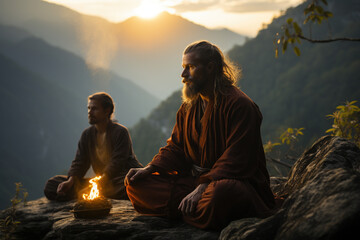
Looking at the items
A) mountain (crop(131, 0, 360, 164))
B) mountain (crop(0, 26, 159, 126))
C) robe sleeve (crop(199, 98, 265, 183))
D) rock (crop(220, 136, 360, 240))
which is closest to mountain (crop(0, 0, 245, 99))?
mountain (crop(0, 26, 159, 126))

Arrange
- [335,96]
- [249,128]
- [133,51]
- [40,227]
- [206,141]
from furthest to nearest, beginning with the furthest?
1. [133,51]
2. [335,96]
3. [40,227]
4. [206,141]
5. [249,128]

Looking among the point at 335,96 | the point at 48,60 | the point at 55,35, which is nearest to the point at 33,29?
the point at 55,35

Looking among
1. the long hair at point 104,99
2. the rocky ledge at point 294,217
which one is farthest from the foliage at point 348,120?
the long hair at point 104,99

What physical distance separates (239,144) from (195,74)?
95 centimetres

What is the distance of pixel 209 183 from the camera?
10.9ft

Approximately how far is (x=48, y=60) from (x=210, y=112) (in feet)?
447

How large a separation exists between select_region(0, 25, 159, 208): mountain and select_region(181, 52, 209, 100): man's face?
54.7 metres

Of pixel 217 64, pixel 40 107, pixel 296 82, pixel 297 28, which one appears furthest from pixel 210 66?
pixel 40 107

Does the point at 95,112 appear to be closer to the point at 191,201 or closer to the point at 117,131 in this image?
the point at 117,131

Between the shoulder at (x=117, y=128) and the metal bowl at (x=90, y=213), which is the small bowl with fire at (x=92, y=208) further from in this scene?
the shoulder at (x=117, y=128)

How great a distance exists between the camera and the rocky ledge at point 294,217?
2141 mm

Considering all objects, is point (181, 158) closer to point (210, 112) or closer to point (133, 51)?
point (210, 112)

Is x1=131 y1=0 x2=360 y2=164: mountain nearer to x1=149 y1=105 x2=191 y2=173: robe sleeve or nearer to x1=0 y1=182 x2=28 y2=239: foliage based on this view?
x1=149 y1=105 x2=191 y2=173: robe sleeve

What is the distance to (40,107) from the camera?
96.2 metres
